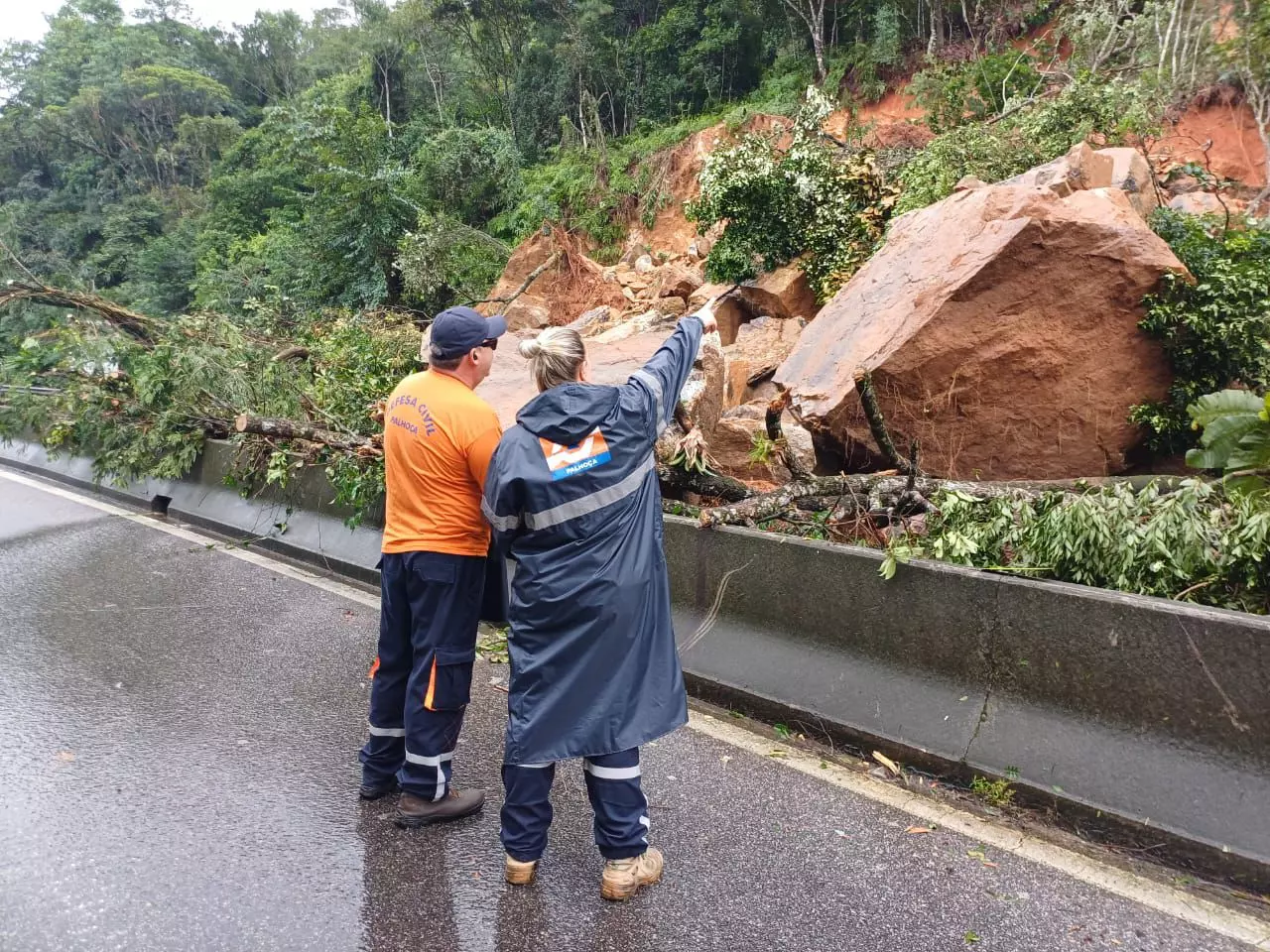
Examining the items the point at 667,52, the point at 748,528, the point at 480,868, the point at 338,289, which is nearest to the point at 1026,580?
the point at 748,528

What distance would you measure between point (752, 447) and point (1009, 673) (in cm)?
351

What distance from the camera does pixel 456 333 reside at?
11.4ft

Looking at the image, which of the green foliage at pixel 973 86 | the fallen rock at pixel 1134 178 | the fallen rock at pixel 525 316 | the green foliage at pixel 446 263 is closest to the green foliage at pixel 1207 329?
the fallen rock at pixel 1134 178

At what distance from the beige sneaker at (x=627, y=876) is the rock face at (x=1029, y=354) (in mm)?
3971

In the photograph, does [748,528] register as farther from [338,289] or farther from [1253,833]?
[338,289]

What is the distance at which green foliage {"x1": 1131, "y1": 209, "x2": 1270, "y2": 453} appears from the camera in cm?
600

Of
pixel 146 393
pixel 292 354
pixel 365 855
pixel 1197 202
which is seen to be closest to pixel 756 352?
pixel 1197 202

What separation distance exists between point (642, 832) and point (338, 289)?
71.3 feet

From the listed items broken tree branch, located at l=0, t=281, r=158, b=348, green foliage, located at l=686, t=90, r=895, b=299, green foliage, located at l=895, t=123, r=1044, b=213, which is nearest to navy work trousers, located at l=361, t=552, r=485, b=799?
green foliage, located at l=895, t=123, r=1044, b=213

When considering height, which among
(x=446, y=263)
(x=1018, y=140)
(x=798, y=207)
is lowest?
(x=446, y=263)

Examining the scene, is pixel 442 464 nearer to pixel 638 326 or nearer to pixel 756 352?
pixel 756 352

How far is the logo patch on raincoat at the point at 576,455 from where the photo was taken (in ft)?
9.83

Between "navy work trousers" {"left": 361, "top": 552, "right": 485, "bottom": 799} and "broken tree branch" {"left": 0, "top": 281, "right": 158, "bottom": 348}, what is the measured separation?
941 centimetres

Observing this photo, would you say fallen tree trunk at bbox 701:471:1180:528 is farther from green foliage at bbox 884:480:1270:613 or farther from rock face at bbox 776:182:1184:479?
rock face at bbox 776:182:1184:479
